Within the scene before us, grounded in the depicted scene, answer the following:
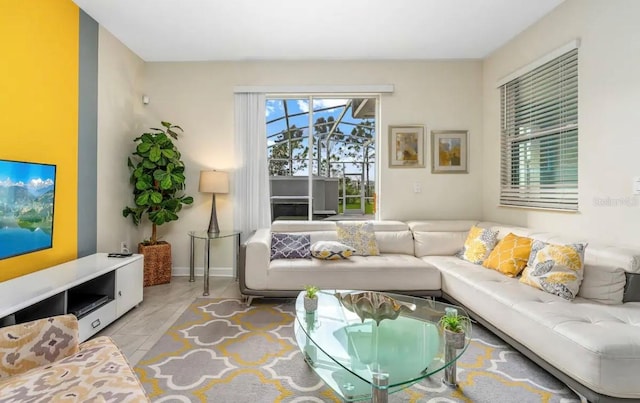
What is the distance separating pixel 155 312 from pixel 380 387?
2305 mm

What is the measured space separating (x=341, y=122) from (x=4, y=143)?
10.3 feet

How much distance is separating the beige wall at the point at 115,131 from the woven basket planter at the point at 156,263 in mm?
313

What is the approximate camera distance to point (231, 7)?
9.08 feet

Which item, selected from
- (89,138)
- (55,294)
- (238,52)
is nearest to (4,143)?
(89,138)

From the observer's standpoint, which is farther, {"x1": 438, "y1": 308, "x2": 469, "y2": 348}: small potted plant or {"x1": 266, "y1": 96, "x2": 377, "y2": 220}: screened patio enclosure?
{"x1": 266, "y1": 96, "x2": 377, "y2": 220}: screened patio enclosure

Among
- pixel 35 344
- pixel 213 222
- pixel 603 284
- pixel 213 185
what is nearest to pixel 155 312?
pixel 213 222

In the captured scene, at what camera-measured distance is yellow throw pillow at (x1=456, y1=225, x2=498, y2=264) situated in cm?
295

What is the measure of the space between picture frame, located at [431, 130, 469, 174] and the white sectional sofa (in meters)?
0.74

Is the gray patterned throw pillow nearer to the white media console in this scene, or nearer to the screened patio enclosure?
the screened patio enclosure

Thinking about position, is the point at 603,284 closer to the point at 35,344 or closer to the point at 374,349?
the point at 374,349

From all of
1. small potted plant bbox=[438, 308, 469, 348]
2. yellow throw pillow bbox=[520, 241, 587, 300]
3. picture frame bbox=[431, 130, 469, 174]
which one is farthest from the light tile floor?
picture frame bbox=[431, 130, 469, 174]

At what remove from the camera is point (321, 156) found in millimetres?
4102

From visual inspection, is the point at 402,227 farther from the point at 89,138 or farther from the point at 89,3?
the point at 89,3

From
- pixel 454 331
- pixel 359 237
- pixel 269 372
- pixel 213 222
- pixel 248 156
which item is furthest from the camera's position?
pixel 248 156
